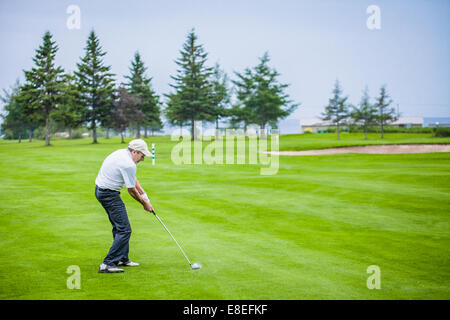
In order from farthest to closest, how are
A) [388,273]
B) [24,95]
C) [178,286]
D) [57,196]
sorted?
[24,95] < [57,196] < [388,273] < [178,286]

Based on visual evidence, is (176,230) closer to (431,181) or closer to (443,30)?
(431,181)

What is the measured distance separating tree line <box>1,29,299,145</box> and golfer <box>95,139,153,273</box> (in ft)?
219

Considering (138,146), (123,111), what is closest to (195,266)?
(138,146)

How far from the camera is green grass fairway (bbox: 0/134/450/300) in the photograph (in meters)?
6.42

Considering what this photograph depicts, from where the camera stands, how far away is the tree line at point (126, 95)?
70.2m

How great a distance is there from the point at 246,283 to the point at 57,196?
12.3m

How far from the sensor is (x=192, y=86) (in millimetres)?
85062

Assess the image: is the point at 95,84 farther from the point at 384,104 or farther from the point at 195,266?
the point at 195,266

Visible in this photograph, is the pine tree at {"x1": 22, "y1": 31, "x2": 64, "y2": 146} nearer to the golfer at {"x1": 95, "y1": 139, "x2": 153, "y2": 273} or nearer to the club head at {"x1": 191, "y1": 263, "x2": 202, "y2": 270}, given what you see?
the golfer at {"x1": 95, "y1": 139, "x2": 153, "y2": 273}

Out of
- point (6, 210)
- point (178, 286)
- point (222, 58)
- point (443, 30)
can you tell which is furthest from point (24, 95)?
point (443, 30)

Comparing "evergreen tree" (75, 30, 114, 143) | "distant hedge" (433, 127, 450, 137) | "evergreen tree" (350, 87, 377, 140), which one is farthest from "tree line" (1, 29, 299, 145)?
"distant hedge" (433, 127, 450, 137)

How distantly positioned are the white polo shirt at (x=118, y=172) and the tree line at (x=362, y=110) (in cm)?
6993

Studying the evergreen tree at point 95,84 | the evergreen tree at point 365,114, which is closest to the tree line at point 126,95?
the evergreen tree at point 95,84

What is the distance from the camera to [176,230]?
10.7 meters
